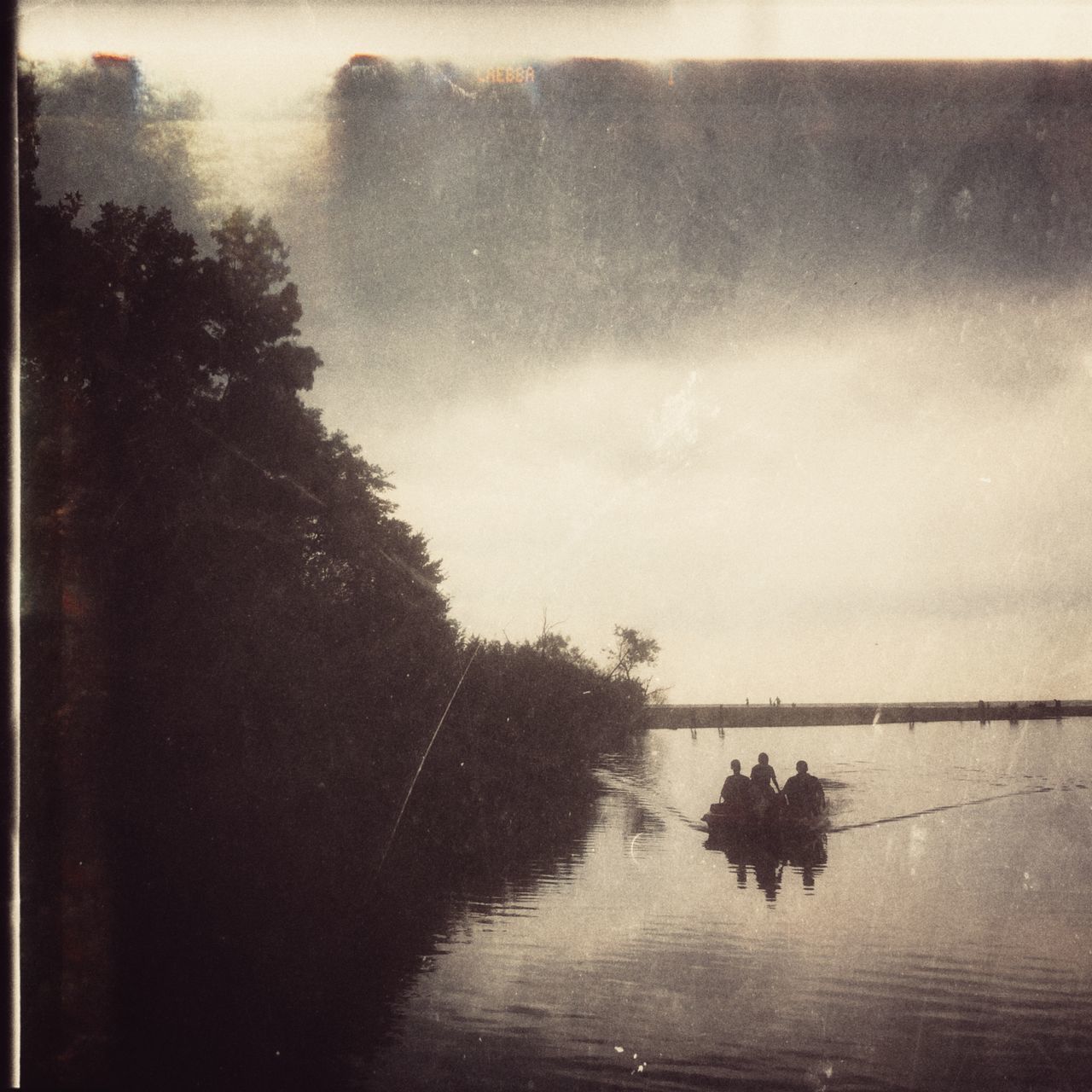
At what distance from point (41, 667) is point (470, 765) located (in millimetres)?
11519

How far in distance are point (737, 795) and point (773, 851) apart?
82cm

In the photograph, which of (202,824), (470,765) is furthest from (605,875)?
(470,765)

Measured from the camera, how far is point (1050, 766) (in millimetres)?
28203

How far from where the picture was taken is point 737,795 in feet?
37.2

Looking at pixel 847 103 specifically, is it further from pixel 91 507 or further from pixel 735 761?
pixel 735 761

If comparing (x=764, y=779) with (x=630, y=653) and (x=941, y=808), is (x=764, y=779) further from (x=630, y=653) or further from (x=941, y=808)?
(x=941, y=808)

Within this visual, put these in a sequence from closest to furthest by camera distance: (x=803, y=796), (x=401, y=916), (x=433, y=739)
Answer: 1. (x=401, y=916)
2. (x=803, y=796)
3. (x=433, y=739)

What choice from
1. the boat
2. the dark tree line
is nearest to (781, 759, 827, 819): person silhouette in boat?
the boat

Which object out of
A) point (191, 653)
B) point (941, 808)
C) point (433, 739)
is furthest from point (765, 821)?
point (941, 808)

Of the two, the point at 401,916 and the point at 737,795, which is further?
the point at 737,795

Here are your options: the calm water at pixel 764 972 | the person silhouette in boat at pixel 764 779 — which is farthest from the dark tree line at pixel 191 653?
the person silhouette in boat at pixel 764 779

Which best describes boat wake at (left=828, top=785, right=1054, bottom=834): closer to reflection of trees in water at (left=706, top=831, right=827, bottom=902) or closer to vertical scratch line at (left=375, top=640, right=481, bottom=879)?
reflection of trees in water at (left=706, top=831, right=827, bottom=902)

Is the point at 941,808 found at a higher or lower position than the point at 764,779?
lower

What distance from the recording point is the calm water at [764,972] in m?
4.32
